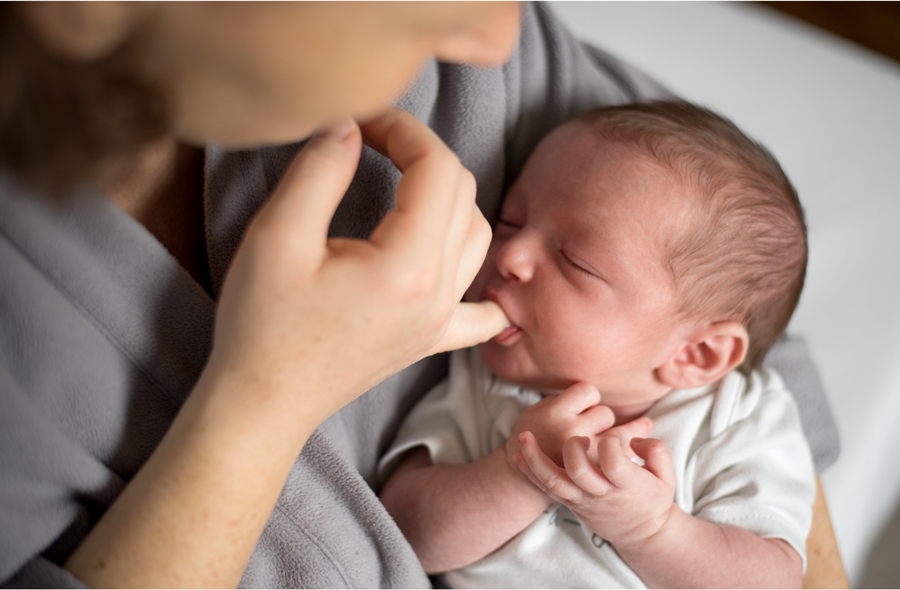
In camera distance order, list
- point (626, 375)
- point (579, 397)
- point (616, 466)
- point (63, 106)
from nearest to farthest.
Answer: point (63, 106), point (616, 466), point (579, 397), point (626, 375)

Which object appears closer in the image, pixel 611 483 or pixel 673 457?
pixel 611 483

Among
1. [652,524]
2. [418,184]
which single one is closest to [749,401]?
[652,524]

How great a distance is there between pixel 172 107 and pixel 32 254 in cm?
25

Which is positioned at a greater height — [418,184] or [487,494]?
[418,184]

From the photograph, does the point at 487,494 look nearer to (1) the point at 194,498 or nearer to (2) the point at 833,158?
(1) the point at 194,498

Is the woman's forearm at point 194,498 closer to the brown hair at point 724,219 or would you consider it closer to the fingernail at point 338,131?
the fingernail at point 338,131

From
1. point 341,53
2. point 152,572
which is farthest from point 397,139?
point 152,572

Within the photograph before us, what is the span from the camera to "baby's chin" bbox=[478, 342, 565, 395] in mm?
985

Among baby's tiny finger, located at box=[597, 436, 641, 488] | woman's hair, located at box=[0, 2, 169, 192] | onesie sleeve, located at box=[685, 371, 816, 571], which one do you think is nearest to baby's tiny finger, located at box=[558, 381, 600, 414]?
baby's tiny finger, located at box=[597, 436, 641, 488]

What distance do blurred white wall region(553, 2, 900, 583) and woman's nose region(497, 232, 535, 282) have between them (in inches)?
31.8

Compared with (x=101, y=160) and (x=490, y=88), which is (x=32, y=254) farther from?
(x=490, y=88)

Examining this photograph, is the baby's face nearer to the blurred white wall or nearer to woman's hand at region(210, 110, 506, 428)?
woman's hand at region(210, 110, 506, 428)

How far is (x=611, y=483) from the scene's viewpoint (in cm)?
82

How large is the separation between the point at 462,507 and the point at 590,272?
0.39 meters
